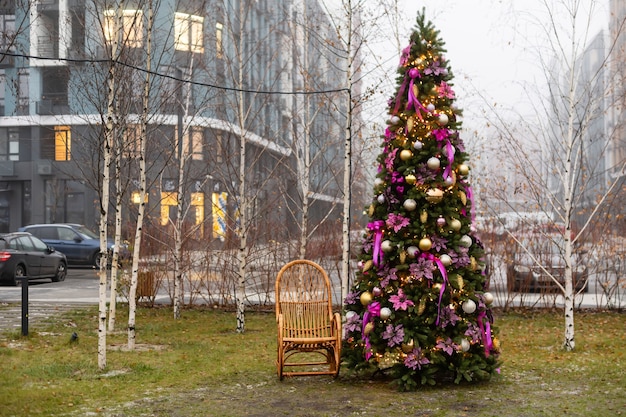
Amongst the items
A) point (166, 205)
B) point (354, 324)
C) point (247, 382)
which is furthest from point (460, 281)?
point (166, 205)

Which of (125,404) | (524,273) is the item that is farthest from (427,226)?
(524,273)

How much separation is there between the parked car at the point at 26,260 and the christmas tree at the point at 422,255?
1416 cm

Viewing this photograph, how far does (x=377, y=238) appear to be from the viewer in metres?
8.23

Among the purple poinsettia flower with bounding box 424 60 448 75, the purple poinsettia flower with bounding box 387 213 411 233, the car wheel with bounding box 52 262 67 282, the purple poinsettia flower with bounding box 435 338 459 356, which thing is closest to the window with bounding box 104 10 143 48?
the purple poinsettia flower with bounding box 424 60 448 75

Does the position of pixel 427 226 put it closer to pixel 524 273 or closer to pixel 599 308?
pixel 524 273

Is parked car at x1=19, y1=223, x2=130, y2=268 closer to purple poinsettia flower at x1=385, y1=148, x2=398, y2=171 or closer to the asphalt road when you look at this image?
the asphalt road

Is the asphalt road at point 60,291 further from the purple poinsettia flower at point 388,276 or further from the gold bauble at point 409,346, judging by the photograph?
the gold bauble at point 409,346

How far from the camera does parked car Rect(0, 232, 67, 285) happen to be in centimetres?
2094

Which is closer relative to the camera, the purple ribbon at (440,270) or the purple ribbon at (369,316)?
the purple ribbon at (440,270)

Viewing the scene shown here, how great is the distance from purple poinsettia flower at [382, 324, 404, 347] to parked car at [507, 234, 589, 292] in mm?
7231

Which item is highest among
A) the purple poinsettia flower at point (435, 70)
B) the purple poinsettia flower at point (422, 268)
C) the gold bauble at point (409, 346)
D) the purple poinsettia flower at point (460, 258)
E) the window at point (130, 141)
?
the purple poinsettia flower at point (435, 70)

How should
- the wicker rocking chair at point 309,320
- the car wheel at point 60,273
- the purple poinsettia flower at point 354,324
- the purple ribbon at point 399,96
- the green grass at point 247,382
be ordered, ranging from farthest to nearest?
1. the car wheel at point 60,273
2. the wicker rocking chair at point 309,320
3. the purple ribbon at point 399,96
4. the purple poinsettia flower at point 354,324
5. the green grass at point 247,382

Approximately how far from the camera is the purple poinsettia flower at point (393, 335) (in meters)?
7.85

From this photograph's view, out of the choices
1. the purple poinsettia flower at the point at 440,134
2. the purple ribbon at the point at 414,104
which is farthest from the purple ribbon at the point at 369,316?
the purple ribbon at the point at 414,104
